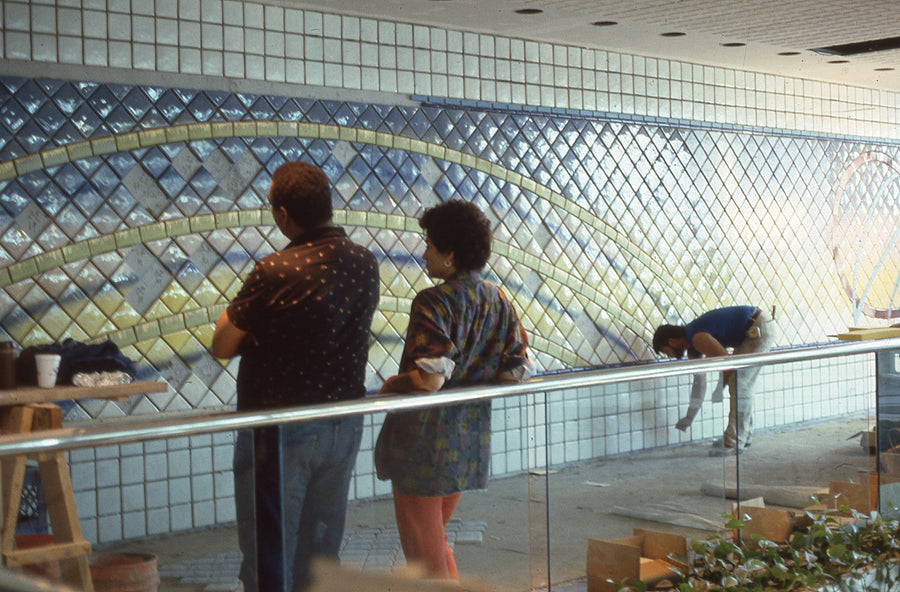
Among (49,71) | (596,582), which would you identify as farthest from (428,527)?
(49,71)

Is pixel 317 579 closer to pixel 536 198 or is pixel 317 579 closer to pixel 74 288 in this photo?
pixel 74 288

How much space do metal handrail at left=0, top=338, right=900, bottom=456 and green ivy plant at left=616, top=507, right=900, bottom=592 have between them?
1.98 ft

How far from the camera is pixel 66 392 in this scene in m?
3.80

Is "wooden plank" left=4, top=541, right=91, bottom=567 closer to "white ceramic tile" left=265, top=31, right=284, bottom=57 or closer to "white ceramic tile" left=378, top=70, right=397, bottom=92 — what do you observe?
"white ceramic tile" left=265, top=31, right=284, bottom=57

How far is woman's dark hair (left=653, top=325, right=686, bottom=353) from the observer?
655 centimetres

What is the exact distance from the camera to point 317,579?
260cm

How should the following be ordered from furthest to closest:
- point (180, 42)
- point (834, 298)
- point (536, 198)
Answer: point (834, 298), point (536, 198), point (180, 42)

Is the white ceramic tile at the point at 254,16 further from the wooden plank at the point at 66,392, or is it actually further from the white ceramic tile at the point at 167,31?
the wooden plank at the point at 66,392

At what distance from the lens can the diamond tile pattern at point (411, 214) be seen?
4.51m

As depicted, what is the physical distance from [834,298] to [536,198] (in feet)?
10.1

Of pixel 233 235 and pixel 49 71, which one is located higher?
pixel 49 71

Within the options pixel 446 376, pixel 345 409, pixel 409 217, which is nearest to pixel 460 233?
pixel 446 376

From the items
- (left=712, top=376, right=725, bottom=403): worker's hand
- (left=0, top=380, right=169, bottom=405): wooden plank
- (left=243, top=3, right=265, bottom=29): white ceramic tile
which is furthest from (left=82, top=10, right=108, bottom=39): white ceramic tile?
(left=712, top=376, right=725, bottom=403): worker's hand

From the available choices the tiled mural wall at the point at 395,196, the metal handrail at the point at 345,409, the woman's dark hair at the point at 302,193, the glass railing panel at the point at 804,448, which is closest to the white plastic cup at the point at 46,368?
the tiled mural wall at the point at 395,196
